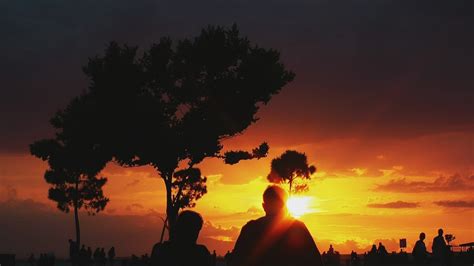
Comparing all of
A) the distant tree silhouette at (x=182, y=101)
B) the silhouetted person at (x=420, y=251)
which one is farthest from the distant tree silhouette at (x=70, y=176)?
the silhouetted person at (x=420, y=251)

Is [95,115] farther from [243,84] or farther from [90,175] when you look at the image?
[90,175]

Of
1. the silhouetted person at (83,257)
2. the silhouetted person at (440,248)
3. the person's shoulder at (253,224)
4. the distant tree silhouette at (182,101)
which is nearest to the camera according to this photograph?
the person's shoulder at (253,224)

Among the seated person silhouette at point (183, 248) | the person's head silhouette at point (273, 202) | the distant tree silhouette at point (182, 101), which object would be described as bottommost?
the seated person silhouette at point (183, 248)

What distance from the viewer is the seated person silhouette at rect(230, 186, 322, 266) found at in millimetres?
6977

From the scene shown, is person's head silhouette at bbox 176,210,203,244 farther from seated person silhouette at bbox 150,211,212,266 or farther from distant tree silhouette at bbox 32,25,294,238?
distant tree silhouette at bbox 32,25,294,238

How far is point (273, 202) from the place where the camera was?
7.23 metres

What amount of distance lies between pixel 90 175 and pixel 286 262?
49988 millimetres

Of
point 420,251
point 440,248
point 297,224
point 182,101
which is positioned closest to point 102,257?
point 182,101

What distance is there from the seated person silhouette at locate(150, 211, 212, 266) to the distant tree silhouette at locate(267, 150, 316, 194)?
191 ft

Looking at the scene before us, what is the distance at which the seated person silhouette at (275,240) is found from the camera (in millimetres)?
6977

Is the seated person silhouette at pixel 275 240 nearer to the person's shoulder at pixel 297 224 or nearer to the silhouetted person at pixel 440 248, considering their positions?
the person's shoulder at pixel 297 224

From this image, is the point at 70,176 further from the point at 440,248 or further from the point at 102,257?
the point at 440,248

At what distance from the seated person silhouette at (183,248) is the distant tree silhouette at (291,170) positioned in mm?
58167

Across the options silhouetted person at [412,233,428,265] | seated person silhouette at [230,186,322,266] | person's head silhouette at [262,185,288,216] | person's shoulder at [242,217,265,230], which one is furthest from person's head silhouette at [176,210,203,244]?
silhouetted person at [412,233,428,265]
